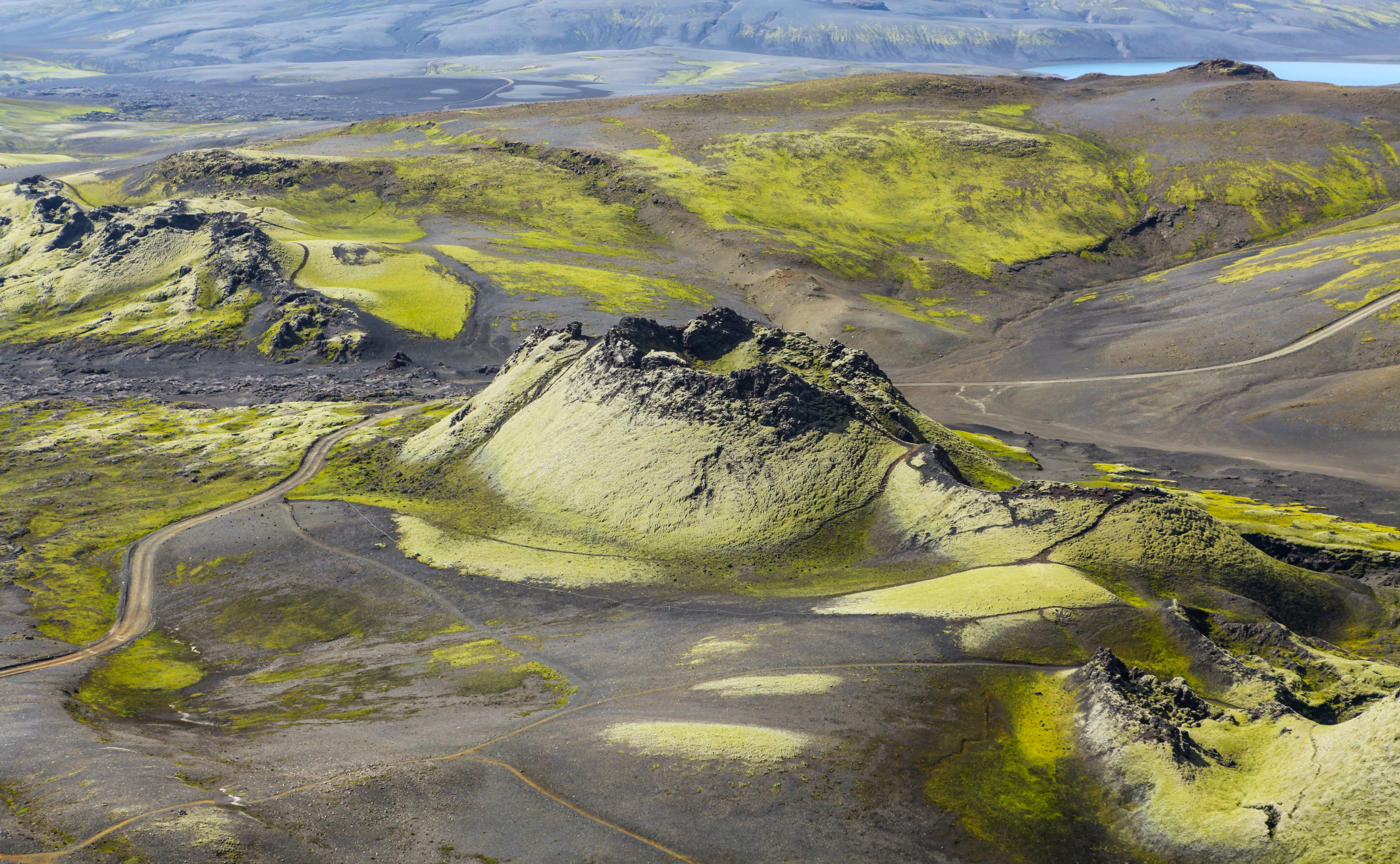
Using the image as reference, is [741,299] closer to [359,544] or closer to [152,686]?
[359,544]

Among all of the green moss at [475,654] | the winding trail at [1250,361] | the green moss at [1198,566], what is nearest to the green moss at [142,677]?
the green moss at [475,654]

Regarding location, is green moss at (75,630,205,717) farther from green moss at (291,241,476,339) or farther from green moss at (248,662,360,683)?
green moss at (291,241,476,339)

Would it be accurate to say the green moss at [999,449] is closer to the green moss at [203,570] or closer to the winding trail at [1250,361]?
the winding trail at [1250,361]

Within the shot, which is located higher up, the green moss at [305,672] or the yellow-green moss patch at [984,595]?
the yellow-green moss patch at [984,595]

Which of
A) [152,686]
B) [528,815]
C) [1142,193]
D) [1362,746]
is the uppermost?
[1142,193]

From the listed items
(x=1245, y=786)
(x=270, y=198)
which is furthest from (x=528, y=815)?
(x=270, y=198)

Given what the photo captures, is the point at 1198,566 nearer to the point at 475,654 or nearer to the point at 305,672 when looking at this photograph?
the point at 475,654

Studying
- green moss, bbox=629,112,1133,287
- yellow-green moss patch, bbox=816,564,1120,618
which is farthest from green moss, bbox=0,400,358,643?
green moss, bbox=629,112,1133,287
